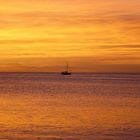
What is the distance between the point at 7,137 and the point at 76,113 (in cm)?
1584

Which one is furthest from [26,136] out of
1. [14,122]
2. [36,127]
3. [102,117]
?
[102,117]

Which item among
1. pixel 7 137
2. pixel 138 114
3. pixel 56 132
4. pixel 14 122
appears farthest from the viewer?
pixel 138 114

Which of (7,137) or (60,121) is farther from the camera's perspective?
(60,121)

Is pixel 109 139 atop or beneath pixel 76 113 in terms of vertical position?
beneath

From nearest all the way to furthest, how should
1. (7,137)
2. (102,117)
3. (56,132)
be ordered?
(7,137) → (56,132) → (102,117)

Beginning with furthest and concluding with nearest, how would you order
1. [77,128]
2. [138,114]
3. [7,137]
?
[138,114] < [77,128] < [7,137]

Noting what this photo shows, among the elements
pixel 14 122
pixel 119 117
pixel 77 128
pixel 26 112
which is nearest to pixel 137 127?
pixel 77 128

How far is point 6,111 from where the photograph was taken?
4547cm

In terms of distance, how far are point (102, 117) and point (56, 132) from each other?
33.5ft

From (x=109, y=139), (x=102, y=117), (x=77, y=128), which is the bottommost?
(x=109, y=139)

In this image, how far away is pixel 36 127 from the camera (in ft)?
112

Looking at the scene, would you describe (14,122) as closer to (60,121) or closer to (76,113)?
(60,121)

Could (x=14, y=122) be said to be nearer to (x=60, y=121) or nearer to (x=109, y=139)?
(x=60, y=121)

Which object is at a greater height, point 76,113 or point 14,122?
point 76,113
